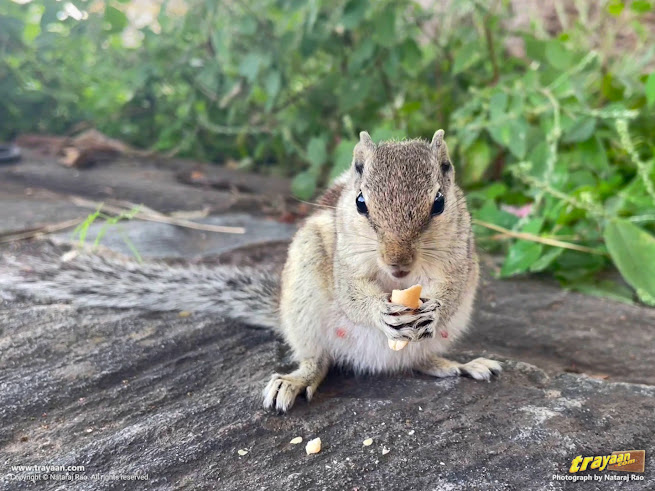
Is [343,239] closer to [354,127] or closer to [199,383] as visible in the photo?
[199,383]

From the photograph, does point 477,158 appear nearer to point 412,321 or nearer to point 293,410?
point 412,321

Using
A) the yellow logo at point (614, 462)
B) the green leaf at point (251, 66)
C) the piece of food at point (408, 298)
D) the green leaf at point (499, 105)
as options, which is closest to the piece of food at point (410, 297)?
the piece of food at point (408, 298)

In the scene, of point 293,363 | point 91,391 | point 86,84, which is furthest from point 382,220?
point 86,84

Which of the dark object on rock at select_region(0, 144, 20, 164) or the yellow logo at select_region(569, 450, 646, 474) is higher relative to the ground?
the dark object on rock at select_region(0, 144, 20, 164)

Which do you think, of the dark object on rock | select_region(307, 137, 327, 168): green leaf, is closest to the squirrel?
select_region(307, 137, 327, 168): green leaf

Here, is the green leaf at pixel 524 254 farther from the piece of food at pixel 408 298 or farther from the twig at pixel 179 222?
the twig at pixel 179 222

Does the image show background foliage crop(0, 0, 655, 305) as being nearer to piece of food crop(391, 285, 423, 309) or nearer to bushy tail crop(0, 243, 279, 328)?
bushy tail crop(0, 243, 279, 328)
